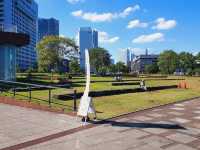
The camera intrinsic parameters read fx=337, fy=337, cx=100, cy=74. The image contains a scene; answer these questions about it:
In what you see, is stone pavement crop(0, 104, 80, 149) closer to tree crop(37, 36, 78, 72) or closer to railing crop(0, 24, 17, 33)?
railing crop(0, 24, 17, 33)

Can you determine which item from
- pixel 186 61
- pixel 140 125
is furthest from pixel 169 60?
pixel 140 125

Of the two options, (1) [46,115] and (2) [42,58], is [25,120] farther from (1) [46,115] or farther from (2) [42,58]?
(2) [42,58]

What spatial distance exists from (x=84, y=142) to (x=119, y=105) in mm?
8073

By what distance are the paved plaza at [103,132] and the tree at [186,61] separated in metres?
119

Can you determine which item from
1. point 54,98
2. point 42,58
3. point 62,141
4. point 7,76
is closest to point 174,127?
point 62,141

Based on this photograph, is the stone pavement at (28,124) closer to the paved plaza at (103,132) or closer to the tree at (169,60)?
the paved plaza at (103,132)

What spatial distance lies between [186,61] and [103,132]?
124793 millimetres

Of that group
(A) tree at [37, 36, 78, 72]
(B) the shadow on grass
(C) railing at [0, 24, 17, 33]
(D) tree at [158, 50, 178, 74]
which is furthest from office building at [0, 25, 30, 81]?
(D) tree at [158, 50, 178, 74]

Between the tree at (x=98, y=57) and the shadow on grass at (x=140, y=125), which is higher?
the tree at (x=98, y=57)

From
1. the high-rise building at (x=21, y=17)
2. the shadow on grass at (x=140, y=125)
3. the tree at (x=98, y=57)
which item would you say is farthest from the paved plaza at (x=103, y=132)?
the high-rise building at (x=21, y=17)

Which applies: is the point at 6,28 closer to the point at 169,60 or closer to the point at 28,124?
the point at 28,124

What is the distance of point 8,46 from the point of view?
29.9m

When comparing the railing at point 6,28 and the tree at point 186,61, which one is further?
the tree at point 186,61

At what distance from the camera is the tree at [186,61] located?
130 meters
